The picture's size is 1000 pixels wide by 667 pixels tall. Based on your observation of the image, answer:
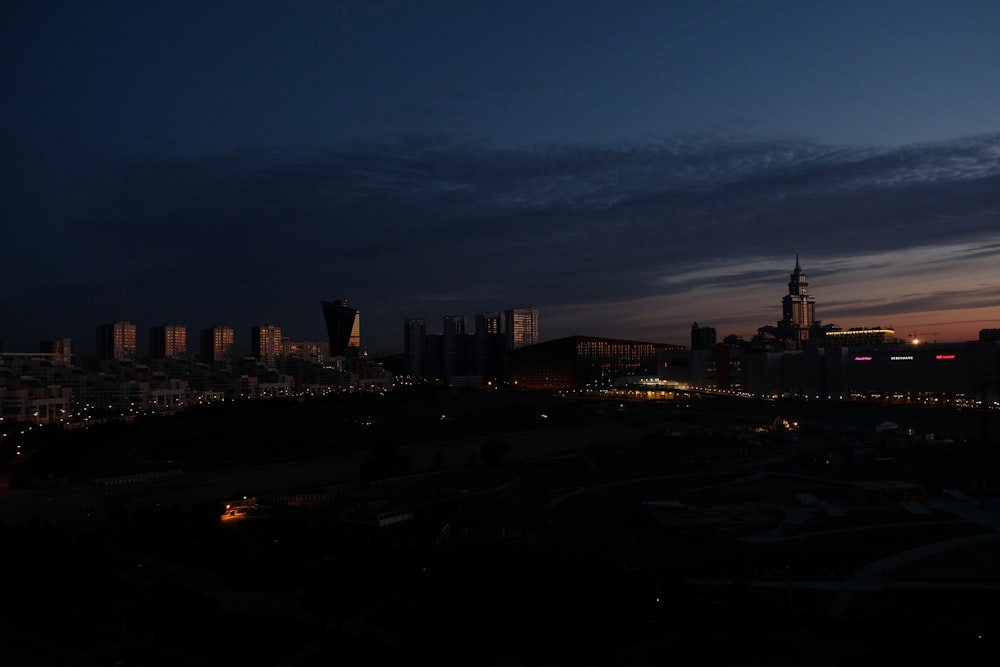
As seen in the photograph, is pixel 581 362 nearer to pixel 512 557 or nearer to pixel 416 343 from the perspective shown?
pixel 416 343

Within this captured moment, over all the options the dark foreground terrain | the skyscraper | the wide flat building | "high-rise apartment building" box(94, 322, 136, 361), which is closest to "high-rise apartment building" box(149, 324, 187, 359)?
"high-rise apartment building" box(94, 322, 136, 361)

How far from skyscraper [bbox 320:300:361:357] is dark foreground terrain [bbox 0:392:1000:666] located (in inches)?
1819

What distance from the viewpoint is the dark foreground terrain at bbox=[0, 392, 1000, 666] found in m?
6.07

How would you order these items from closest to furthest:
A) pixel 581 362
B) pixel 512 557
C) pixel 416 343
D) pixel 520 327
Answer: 1. pixel 512 557
2. pixel 581 362
3. pixel 520 327
4. pixel 416 343

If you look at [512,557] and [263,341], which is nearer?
[512,557]

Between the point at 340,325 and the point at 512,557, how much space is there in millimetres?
60103

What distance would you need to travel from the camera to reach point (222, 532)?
10109 millimetres

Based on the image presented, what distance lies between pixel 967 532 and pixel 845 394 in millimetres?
24740

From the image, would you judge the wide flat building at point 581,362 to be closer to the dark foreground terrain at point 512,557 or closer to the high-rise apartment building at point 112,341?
the high-rise apartment building at point 112,341

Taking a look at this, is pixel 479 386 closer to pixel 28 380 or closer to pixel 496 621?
pixel 28 380

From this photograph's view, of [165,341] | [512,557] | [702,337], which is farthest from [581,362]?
[512,557]

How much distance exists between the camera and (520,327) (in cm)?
6353

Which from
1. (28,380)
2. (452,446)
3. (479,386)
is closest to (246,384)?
(28,380)

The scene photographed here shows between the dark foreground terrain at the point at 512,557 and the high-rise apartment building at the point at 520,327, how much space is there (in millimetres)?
44192
